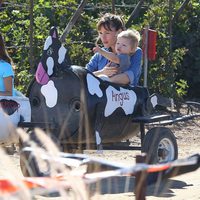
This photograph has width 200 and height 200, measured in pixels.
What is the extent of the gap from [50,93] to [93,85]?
483mm

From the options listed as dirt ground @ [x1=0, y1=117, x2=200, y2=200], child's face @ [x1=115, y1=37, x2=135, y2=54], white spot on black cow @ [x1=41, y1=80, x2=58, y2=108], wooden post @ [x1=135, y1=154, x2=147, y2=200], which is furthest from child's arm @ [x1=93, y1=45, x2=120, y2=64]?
wooden post @ [x1=135, y1=154, x2=147, y2=200]

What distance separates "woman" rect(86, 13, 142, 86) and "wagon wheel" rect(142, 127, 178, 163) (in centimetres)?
60

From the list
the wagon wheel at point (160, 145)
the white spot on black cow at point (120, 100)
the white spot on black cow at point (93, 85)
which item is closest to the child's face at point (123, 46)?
the white spot on black cow at point (120, 100)

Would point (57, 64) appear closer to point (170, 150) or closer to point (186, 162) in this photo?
point (170, 150)

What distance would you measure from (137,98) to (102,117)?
1.81ft

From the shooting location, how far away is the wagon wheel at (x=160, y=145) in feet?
25.4

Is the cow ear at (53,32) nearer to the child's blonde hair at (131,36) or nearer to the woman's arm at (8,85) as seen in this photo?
the woman's arm at (8,85)

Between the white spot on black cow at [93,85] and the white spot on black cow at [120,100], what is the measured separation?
135mm

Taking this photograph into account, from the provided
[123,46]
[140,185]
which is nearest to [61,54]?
[123,46]

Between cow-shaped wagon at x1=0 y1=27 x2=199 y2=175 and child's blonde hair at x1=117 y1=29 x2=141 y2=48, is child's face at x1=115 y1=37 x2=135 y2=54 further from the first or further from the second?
cow-shaped wagon at x1=0 y1=27 x2=199 y2=175

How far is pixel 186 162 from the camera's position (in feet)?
12.1

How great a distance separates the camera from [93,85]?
753 centimetres

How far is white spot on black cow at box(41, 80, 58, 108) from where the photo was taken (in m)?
7.70

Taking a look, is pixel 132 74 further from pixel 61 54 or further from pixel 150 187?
pixel 150 187
